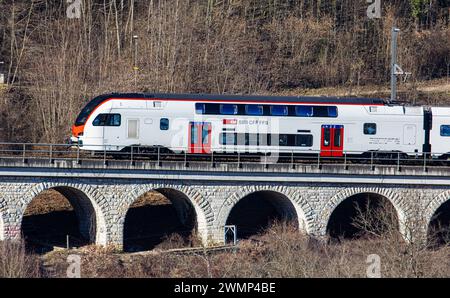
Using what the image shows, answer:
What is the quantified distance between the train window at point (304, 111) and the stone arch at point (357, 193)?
3903 millimetres

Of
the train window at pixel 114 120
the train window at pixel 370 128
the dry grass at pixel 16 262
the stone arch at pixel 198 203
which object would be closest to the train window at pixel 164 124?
the train window at pixel 114 120

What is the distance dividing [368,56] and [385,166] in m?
25.4

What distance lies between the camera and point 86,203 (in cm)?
4484

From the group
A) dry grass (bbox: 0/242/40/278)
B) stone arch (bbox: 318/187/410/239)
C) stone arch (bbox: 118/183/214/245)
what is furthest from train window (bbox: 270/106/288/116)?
dry grass (bbox: 0/242/40/278)

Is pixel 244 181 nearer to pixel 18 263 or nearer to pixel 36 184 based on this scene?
pixel 36 184

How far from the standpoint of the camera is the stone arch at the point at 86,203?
4275cm

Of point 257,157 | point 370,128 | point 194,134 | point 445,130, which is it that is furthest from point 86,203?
point 445,130

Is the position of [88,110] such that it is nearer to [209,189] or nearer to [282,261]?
[209,189]

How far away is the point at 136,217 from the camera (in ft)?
166

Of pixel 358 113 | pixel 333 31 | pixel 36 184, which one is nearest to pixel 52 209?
pixel 36 184

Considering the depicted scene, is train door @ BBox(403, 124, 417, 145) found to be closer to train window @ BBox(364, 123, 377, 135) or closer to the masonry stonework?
train window @ BBox(364, 123, 377, 135)

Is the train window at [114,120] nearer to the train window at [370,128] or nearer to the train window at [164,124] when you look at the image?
the train window at [164,124]

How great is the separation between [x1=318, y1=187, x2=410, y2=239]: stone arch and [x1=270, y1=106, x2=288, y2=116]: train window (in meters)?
4.33

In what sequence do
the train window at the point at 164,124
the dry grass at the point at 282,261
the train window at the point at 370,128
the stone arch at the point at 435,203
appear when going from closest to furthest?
the dry grass at the point at 282,261
the stone arch at the point at 435,203
the train window at the point at 164,124
the train window at the point at 370,128
